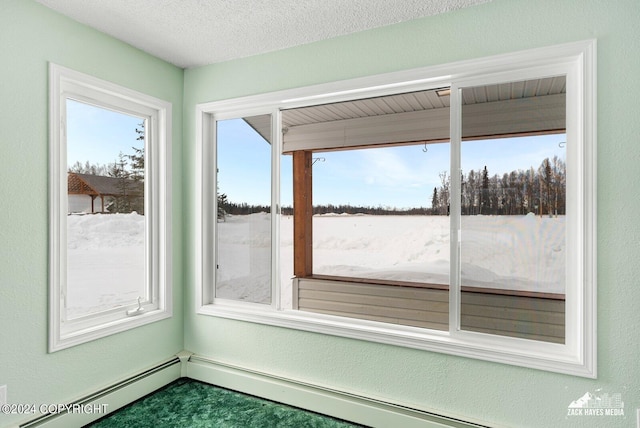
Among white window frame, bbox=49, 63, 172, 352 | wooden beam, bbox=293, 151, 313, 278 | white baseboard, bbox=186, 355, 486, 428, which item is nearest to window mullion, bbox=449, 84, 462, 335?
white baseboard, bbox=186, 355, 486, 428

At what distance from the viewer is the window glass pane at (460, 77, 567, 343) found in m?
2.05

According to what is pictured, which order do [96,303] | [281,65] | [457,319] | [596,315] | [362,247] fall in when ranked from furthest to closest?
[362,247] < [281,65] < [96,303] < [457,319] < [596,315]

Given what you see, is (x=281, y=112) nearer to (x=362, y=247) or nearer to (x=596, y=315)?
(x=362, y=247)

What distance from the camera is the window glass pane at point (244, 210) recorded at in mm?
2889

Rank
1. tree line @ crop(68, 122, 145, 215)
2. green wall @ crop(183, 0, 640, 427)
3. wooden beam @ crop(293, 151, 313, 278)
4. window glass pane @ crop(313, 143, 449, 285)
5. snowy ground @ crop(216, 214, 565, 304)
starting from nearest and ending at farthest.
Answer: green wall @ crop(183, 0, 640, 427) → snowy ground @ crop(216, 214, 565, 304) → tree line @ crop(68, 122, 145, 215) → window glass pane @ crop(313, 143, 449, 285) → wooden beam @ crop(293, 151, 313, 278)

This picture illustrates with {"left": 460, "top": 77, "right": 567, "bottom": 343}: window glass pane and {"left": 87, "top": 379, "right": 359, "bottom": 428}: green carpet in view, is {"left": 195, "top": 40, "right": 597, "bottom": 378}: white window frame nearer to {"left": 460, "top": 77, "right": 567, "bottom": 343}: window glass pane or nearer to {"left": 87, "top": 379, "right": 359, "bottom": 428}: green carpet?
{"left": 460, "top": 77, "right": 567, "bottom": 343}: window glass pane

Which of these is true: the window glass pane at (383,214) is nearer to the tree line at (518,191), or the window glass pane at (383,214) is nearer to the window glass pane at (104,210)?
the tree line at (518,191)

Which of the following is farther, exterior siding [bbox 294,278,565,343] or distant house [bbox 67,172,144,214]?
exterior siding [bbox 294,278,565,343]

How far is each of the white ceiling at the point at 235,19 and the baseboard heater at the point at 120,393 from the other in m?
2.36

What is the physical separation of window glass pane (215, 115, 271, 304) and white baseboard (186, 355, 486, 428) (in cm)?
56

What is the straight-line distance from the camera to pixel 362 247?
12.1 ft

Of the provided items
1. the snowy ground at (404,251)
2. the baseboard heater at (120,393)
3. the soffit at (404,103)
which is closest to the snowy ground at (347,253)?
the snowy ground at (404,251)

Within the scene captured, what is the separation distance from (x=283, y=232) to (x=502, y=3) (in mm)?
2104

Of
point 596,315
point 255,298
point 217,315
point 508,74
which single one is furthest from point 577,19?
point 217,315
